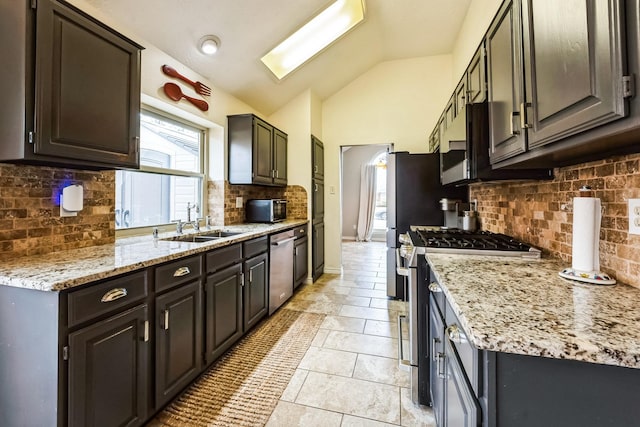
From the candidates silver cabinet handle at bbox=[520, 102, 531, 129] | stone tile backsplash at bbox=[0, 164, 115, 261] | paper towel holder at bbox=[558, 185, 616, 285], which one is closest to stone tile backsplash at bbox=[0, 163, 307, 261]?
stone tile backsplash at bbox=[0, 164, 115, 261]

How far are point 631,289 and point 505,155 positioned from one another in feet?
2.22

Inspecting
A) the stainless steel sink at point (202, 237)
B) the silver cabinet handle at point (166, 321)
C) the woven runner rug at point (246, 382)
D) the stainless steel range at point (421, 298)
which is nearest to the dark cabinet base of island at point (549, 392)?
the stainless steel range at point (421, 298)

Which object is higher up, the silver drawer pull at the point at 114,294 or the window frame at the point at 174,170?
the window frame at the point at 174,170

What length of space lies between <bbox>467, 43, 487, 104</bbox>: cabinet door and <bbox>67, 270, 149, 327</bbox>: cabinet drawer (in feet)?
7.03

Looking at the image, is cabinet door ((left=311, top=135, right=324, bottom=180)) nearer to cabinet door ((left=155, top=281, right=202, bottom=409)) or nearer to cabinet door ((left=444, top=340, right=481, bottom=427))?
cabinet door ((left=155, top=281, right=202, bottom=409))

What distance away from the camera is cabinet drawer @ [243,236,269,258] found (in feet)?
8.22

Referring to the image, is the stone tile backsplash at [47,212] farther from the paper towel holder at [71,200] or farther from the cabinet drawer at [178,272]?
the cabinet drawer at [178,272]

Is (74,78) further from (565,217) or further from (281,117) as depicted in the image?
(281,117)

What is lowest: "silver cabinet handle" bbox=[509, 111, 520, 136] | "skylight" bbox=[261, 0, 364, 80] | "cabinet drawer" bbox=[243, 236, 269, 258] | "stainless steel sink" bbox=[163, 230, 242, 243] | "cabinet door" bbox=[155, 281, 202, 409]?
"cabinet door" bbox=[155, 281, 202, 409]

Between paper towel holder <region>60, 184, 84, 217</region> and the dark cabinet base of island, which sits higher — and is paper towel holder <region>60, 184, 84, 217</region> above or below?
above

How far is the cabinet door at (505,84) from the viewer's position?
3.96ft

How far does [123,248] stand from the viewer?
1847 millimetres

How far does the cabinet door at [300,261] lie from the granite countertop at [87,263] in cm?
166

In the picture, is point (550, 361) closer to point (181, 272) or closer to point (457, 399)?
point (457, 399)
